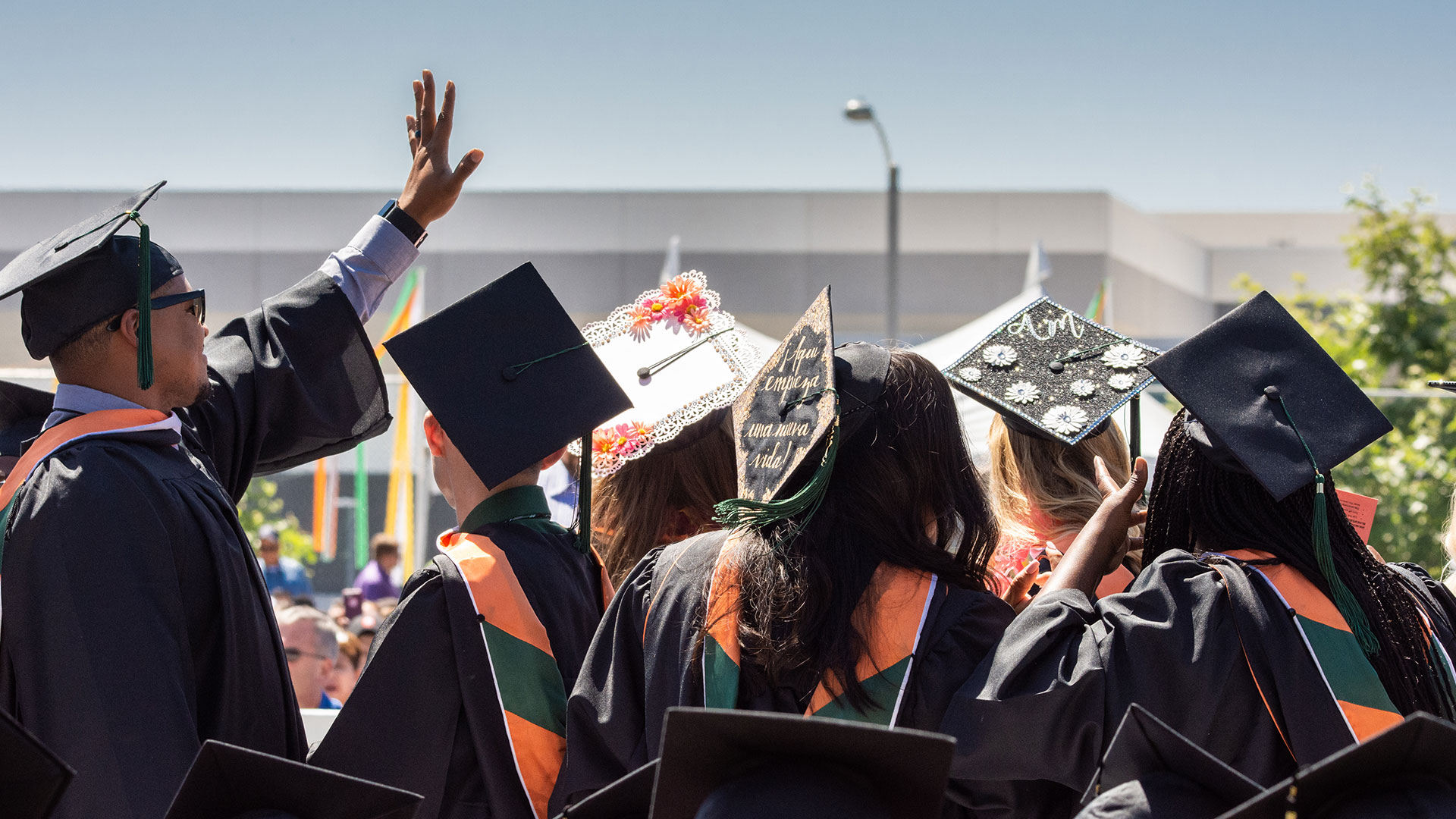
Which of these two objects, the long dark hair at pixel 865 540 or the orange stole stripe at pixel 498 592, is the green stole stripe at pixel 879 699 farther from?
the orange stole stripe at pixel 498 592

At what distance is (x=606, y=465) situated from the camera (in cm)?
288

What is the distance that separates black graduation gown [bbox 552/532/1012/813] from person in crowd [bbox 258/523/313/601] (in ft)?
23.1

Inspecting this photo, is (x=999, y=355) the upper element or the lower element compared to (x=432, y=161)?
lower

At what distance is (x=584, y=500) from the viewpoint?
2.49 meters

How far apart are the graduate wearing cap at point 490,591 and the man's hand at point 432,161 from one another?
1.99ft

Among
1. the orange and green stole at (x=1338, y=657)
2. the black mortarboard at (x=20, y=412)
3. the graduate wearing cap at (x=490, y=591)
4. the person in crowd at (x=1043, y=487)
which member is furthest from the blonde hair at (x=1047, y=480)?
the black mortarboard at (x=20, y=412)

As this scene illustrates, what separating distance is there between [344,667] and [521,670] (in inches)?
140

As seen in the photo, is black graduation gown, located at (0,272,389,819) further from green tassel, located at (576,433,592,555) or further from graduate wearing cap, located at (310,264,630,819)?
green tassel, located at (576,433,592,555)

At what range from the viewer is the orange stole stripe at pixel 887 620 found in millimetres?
1900

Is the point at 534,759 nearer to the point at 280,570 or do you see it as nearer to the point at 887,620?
the point at 887,620

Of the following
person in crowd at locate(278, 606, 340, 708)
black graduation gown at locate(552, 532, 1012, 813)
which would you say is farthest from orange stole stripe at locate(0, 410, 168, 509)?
person in crowd at locate(278, 606, 340, 708)

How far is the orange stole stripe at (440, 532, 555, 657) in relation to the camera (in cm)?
217

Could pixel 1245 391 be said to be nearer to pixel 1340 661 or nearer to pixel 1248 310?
pixel 1248 310

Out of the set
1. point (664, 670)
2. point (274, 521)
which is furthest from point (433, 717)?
point (274, 521)
